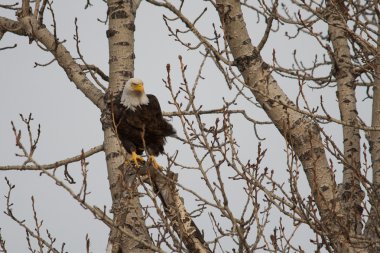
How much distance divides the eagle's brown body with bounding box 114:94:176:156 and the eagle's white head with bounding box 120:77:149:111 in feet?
0.14

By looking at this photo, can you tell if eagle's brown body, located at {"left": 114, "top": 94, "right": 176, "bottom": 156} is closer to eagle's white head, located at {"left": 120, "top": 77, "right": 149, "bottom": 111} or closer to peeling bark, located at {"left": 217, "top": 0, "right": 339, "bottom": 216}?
eagle's white head, located at {"left": 120, "top": 77, "right": 149, "bottom": 111}

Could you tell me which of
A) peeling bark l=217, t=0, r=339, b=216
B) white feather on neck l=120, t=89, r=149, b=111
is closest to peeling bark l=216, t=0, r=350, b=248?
peeling bark l=217, t=0, r=339, b=216

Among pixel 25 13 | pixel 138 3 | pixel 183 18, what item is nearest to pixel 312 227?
pixel 183 18

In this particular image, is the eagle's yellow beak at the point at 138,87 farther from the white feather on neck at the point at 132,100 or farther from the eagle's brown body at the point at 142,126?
the eagle's brown body at the point at 142,126

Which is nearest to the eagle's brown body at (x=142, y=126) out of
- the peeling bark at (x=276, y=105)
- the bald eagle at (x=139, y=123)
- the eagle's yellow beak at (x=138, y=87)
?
the bald eagle at (x=139, y=123)

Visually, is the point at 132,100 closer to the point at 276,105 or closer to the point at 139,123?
the point at 139,123

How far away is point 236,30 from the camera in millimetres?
5035

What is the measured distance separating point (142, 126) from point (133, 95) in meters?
0.33

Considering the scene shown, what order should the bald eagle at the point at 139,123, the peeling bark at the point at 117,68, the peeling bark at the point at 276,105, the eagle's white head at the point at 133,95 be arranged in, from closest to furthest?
1. the peeling bark at the point at 276,105
2. the peeling bark at the point at 117,68
3. the eagle's white head at the point at 133,95
4. the bald eagle at the point at 139,123

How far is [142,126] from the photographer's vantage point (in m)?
6.05

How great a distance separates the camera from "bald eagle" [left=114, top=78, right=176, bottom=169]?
6043mm

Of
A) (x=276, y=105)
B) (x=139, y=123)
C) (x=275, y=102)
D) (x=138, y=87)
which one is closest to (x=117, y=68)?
(x=138, y=87)

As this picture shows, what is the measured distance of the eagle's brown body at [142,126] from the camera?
6102 mm

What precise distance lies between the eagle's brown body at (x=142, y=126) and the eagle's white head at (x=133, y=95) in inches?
1.7
